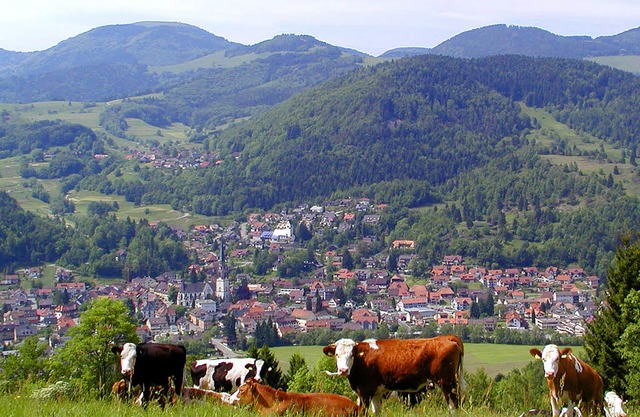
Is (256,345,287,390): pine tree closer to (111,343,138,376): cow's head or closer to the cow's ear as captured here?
(111,343,138,376): cow's head

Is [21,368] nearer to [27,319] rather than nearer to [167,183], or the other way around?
[27,319]

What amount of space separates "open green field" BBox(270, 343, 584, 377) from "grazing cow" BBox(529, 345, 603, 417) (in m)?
33.6

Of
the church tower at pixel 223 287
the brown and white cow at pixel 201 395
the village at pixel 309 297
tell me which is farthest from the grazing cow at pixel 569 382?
the church tower at pixel 223 287

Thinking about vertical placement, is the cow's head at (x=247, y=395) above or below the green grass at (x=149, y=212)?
above

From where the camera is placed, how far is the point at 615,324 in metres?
18.8

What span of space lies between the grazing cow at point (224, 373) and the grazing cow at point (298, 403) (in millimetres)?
3209

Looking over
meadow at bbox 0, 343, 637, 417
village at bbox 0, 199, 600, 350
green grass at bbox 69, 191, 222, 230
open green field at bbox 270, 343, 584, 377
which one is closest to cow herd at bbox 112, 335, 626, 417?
meadow at bbox 0, 343, 637, 417

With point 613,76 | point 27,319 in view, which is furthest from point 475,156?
point 27,319

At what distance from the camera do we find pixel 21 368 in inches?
863

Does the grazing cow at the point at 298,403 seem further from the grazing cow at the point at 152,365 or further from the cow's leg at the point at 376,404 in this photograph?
the grazing cow at the point at 152,365

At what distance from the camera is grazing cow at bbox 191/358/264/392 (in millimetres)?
11650

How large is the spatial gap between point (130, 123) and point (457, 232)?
117442 mm

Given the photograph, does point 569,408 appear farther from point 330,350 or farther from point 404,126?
point 404,126

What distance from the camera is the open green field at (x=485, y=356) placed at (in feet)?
143
